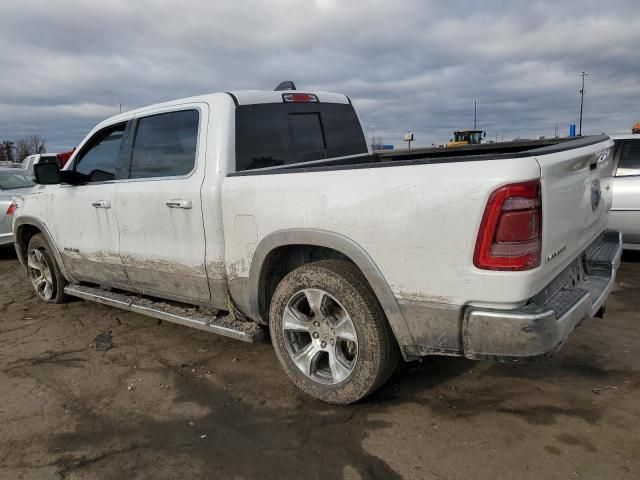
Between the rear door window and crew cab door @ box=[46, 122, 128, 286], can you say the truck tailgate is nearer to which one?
the rear door window

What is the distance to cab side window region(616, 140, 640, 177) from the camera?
628 centimetres

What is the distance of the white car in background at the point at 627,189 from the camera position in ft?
20.4

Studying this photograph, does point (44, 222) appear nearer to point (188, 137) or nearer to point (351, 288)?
point (188, 137)

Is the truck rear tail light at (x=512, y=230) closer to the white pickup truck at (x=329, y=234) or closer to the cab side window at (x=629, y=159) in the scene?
the white pickup truck at (x=329, y=234)

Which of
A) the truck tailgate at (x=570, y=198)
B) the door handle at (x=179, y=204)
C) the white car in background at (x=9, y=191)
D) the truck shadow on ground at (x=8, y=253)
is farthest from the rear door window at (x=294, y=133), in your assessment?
the truck shadow on ground at (x=8, y=253)

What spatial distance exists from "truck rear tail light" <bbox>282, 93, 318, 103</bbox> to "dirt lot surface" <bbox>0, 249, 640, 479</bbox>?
2.03 metres

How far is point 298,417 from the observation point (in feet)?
10.1

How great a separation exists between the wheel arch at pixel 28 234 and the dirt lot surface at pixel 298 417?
1128 millimetres

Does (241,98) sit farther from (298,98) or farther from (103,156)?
(103,156)

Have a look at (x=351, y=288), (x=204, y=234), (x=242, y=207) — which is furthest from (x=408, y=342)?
(x=204, y=234)

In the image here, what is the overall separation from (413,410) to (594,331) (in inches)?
80.7

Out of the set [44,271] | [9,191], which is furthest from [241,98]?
[9,191]

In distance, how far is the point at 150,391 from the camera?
352 centimetres

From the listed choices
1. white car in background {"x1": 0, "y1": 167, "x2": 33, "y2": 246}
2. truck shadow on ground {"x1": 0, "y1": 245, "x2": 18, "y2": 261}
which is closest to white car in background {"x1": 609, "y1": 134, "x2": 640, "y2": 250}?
white car in background {"x1": 0, "y1": 167, "x2": 33, "y2": 246}
